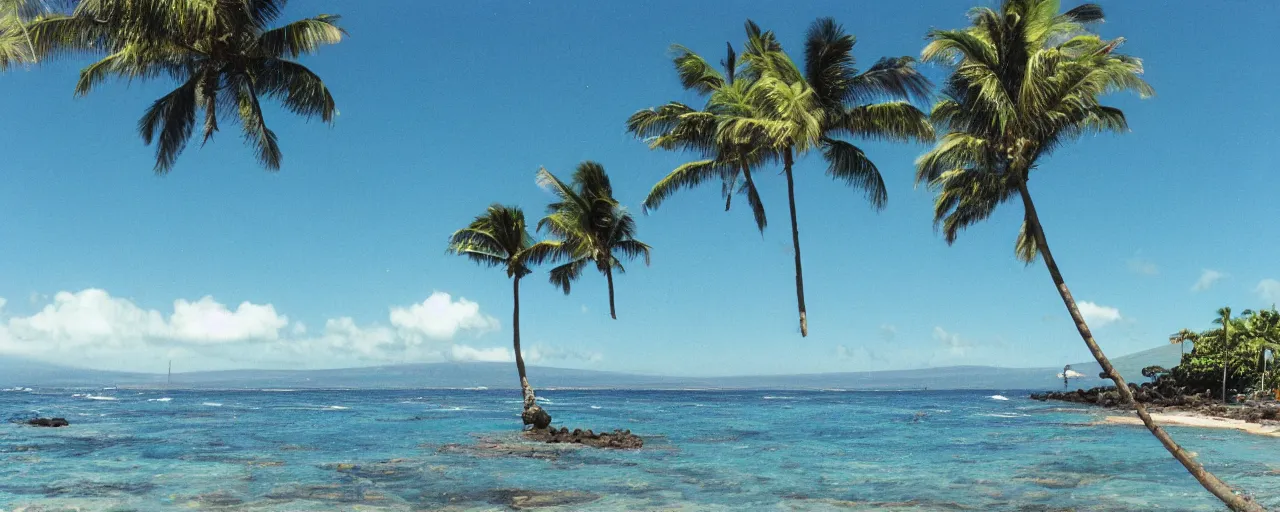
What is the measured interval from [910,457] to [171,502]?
2196 centimetres

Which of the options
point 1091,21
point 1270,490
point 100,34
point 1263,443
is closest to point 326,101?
point 100,34

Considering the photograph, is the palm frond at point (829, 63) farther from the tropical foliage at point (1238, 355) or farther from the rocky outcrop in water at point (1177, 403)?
the tropical foliage at point (1238, 355)

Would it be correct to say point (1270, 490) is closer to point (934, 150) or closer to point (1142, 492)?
point (1142, 492)

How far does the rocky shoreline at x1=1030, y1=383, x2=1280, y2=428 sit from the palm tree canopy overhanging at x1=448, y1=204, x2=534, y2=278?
35528mm

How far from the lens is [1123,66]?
43.9 feet

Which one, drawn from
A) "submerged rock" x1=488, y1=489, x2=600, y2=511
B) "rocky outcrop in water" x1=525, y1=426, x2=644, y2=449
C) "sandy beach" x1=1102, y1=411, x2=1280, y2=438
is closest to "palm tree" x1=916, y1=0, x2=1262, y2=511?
"submerged rock" x1=488, y1=489, x2=600, y2=511

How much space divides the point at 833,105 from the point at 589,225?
1259cm

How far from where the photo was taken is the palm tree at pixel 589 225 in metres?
30.8

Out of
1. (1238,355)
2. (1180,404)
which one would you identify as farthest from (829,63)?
(1238,355)

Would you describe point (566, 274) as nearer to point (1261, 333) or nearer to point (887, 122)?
point (887, 122)

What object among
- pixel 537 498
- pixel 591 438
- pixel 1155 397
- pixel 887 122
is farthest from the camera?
pixel 1155 397

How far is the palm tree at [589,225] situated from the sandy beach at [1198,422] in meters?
28.3

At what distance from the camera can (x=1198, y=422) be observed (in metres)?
43.4

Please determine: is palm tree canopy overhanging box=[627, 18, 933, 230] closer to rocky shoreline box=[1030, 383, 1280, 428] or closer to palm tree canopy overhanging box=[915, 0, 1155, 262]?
palm tree canopy overhanging box=[915, 0, 1155, 262]
